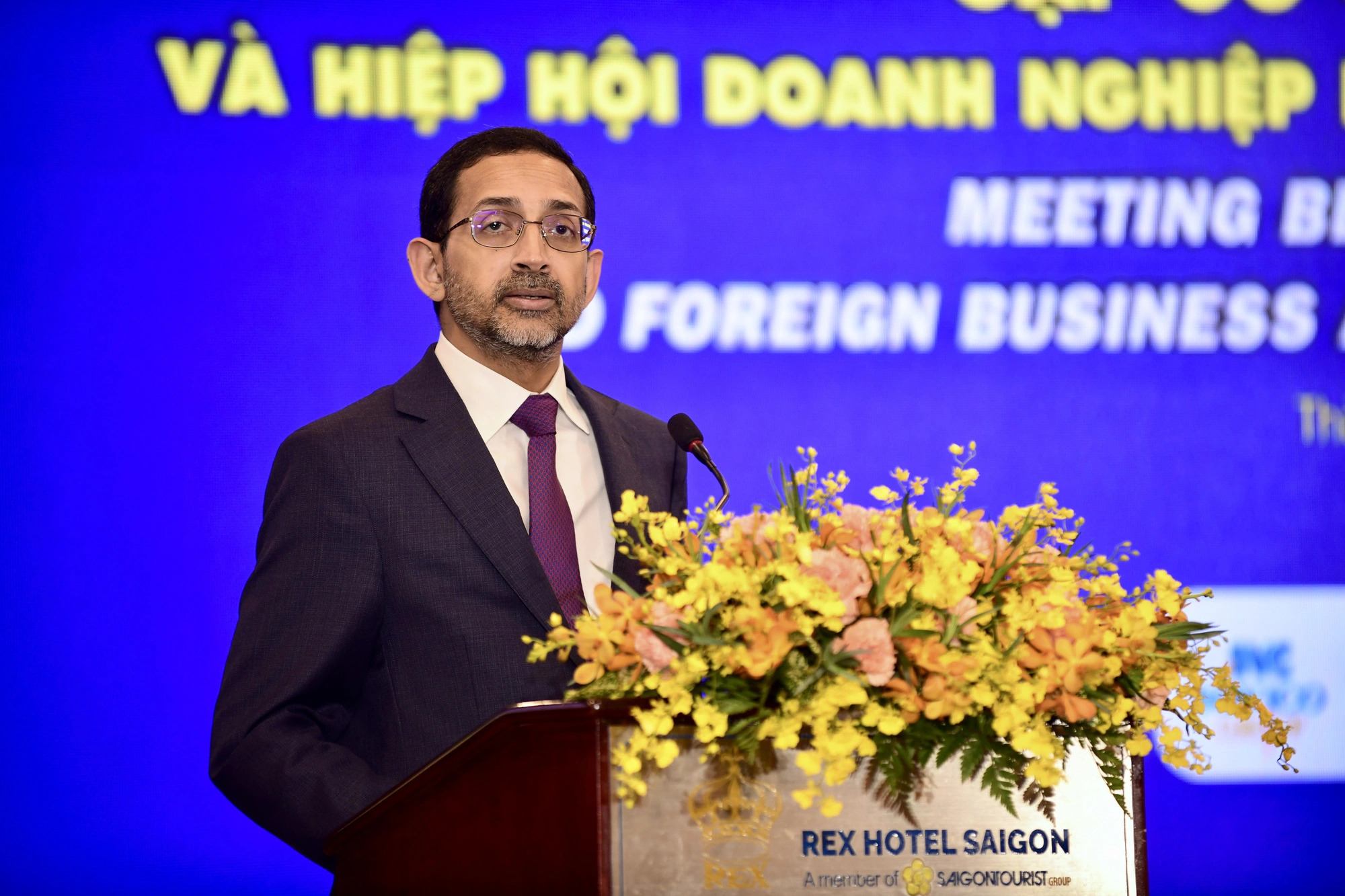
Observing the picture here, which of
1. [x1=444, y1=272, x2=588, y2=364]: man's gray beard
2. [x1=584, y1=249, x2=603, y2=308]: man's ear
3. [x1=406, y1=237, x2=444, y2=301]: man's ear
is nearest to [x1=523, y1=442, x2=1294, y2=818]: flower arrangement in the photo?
[x1=444, y1=272, x2=588, y2=364]: man's gray beard

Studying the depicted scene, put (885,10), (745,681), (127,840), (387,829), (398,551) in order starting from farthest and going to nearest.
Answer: (885,10) → (127,840) → (398,551) → (387,829) → (745,681)

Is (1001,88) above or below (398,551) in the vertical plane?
above

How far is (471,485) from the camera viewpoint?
69.5 inches

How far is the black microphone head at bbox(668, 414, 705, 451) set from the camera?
1.75m

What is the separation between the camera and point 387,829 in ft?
3.77

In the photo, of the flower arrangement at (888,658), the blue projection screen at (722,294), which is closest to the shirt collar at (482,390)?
the flower arrangement at (888,658)

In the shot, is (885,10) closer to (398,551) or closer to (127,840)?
(398,551)

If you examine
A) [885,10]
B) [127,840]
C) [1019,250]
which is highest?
[885,10]

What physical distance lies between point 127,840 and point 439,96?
2193mm

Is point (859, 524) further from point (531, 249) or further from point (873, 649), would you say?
point (531, 249)

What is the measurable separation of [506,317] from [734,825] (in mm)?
→ 1082

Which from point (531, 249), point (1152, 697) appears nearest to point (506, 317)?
point (531, 249)

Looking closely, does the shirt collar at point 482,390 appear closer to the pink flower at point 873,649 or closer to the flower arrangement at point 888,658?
the flower arrangement at point 888,658

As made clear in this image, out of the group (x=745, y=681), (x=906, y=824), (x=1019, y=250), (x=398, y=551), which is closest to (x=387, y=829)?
(x=745, y=681)
